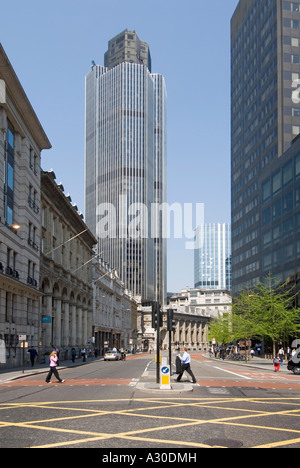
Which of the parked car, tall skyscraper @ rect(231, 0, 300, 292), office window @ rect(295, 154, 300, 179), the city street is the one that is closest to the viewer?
the city street

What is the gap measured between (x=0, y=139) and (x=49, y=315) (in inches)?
907

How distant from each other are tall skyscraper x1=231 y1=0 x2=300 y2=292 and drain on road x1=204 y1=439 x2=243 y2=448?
76.0 m

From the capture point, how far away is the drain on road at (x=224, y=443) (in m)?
11.0

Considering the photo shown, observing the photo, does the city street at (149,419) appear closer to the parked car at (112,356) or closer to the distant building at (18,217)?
the distant building at (18,217)

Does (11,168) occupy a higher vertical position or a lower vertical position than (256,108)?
lower

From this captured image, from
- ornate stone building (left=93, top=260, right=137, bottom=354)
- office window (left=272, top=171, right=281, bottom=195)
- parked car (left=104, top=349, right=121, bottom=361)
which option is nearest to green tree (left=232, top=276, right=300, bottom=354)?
parked car (left=104, top=349, right=121, bottom=361)

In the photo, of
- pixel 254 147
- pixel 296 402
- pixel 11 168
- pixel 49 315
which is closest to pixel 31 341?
pixel 49 315

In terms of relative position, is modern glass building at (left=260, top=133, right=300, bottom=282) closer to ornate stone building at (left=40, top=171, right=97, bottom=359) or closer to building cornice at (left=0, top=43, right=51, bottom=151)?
ornate stone building at (left=40, top=171, right=97, bottom=359)

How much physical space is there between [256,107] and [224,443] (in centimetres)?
9542

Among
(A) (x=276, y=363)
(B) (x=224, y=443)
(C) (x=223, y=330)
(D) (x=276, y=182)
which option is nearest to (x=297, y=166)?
(D) (x=276, y=182)

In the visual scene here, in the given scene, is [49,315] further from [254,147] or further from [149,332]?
A: [149,332]

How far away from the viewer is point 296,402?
66.5 feet

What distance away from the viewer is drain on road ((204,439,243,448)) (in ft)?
36.0

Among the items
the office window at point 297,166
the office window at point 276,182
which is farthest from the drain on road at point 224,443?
the office window at point 276,182
